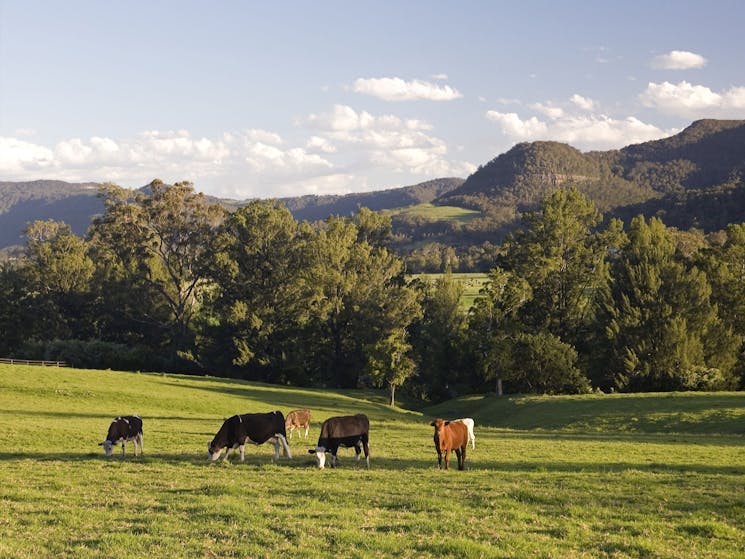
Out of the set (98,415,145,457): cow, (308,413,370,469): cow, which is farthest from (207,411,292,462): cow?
(98,415,145,457): cow

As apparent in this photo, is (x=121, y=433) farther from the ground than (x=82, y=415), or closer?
farther from the ground

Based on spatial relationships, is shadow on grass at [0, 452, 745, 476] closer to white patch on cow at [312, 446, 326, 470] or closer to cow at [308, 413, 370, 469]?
white patch on cow at [312, 446, 326, 470]

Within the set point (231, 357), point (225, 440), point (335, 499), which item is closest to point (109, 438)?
point (225, 440)

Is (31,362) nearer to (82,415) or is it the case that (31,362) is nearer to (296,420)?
(82,415)

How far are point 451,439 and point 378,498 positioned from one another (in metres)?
6.01

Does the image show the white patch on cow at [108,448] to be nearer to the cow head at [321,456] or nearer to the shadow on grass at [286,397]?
the cow head at [321,456]

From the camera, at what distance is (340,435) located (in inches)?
875

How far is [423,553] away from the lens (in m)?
11.3

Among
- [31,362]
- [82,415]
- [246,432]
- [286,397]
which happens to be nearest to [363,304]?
[286,397]

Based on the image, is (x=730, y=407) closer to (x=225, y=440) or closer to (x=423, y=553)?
(x=225, y=440)

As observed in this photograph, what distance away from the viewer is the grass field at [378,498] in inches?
465

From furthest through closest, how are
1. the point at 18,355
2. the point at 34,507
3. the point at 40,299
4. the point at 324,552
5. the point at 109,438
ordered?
the point at 40,299 < the point at 18,355 < the point at 109,438 < the point at 34,507 < the point at 324,552

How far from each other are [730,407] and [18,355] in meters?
71.0

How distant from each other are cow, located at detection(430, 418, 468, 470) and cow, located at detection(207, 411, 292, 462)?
5.38 metres
